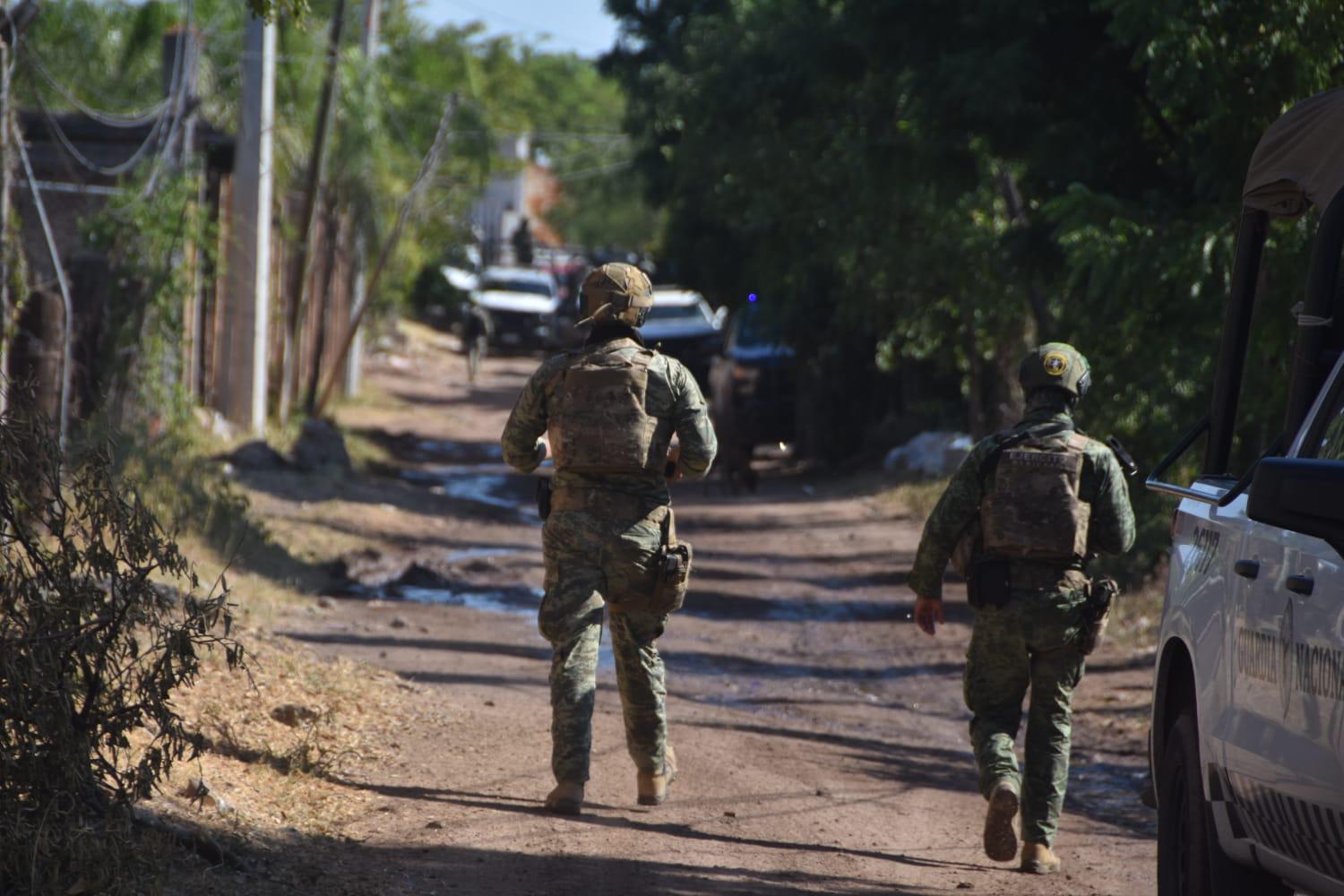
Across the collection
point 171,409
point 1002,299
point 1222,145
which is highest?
point 1222,145

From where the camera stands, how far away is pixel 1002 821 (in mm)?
5480

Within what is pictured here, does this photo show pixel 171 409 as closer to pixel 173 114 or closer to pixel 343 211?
pixel 173 114

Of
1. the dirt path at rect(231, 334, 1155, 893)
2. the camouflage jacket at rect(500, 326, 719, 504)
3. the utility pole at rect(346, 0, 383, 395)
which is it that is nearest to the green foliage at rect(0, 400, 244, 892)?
the dirt path at rect(231, 334, 1155, 893)

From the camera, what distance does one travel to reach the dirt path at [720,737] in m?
5.45

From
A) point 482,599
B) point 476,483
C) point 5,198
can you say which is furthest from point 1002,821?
point 476,483

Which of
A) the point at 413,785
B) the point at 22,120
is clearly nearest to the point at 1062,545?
the point at 413,785

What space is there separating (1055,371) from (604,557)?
1702 mm

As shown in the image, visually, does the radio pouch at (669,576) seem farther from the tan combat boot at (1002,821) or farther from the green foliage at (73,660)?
the green foliage at (73,660)

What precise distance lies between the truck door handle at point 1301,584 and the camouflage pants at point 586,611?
2.88 m

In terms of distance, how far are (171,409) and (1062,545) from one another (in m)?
10.6

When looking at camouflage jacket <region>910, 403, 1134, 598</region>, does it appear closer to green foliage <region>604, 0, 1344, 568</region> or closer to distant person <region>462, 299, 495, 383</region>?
green foliage <region>604, 0, 1344, 568</region>

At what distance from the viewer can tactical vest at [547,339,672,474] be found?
19.2 feet

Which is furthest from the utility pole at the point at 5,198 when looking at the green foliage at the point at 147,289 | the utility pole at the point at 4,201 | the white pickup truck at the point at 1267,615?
the white pickup truck at the point at 1267,615

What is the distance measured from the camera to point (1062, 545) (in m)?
5.53
